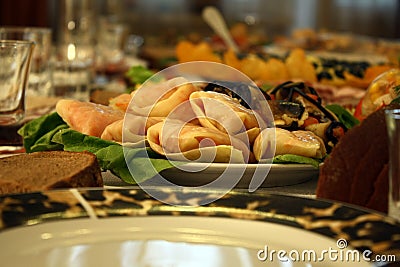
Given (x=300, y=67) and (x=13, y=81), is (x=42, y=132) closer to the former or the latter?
(x=13, y=81)

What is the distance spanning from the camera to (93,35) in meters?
3.02

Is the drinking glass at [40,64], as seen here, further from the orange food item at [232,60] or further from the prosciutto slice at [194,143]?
the prosciutto slice at [194,143]

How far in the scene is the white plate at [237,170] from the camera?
38.9 inches

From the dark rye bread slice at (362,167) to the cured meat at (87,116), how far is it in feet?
1.24

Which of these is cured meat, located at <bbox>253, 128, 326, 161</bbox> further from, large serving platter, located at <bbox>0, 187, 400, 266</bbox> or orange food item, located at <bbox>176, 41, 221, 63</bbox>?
orange food item, located at <bbox>176, 41, 221, 63</bbox>

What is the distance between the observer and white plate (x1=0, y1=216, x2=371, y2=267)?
663 mm

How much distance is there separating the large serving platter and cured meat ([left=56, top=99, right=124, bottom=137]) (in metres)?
0.37

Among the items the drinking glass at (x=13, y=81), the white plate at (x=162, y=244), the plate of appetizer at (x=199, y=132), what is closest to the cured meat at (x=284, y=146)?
the plate of appetizer at (x=199, y=132)

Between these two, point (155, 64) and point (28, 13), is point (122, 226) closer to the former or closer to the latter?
point (155, 64)

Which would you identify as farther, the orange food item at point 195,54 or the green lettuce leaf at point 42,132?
the orange food item at point 195,54

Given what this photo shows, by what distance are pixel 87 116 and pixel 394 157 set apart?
0.52 metres

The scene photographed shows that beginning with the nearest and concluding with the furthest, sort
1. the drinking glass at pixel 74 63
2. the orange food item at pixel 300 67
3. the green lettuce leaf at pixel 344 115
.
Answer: the green lettuce leaf at pixel 344 115 < the orange food item at pixel 300 67 < the drinking glass at pixel 74 63

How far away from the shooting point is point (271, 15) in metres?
9.04

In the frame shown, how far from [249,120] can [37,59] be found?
120 centimetres
